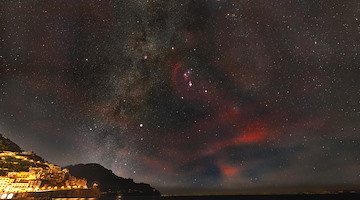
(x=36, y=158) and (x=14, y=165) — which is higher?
(x=36, y=158)

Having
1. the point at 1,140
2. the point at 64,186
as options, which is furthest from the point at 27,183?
the point at 1,140

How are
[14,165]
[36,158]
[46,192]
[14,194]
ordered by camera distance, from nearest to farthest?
[14,194]
[46,192]
[14,165]
[36,158]

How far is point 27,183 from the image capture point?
134625 mm

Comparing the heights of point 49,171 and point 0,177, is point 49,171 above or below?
above

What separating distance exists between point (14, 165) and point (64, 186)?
101 feet

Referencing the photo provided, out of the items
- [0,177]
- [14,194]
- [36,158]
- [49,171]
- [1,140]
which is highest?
[1,140]

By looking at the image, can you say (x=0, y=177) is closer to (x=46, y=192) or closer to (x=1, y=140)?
(x=46, y=192)

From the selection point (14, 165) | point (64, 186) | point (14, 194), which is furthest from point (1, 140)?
point (14, 194)

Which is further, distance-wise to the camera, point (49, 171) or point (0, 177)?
point (49, 171)

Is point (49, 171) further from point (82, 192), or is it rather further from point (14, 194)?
point (14, 194)

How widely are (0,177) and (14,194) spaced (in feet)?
42.3

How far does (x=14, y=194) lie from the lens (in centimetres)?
12269

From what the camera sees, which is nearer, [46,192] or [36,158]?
[46,192]

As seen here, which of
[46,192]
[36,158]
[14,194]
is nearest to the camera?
[14,194]
